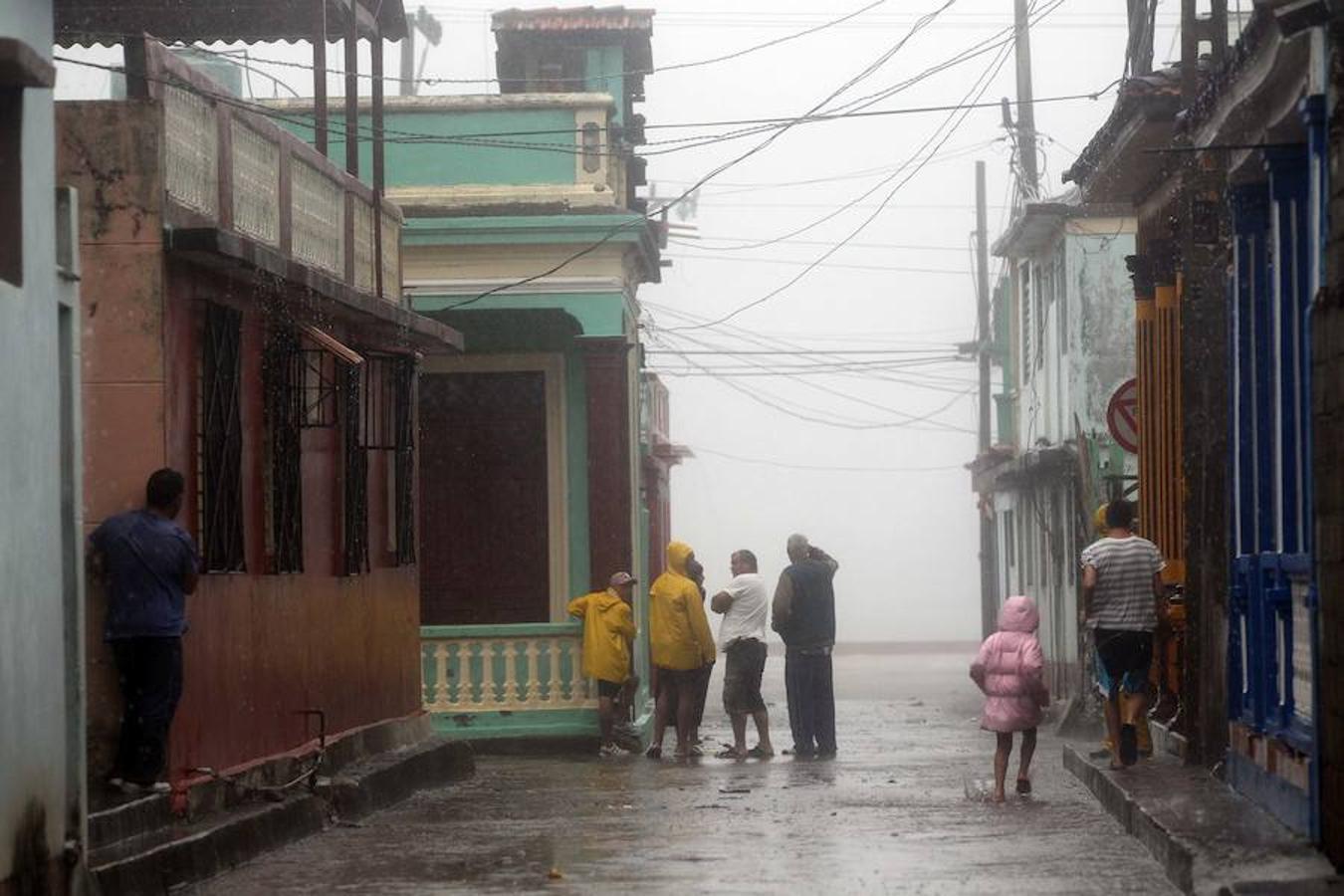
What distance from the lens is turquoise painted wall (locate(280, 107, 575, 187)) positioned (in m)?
23.9

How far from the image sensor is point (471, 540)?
84.0 ft

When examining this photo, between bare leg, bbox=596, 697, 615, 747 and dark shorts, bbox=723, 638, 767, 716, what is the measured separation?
4.13ft

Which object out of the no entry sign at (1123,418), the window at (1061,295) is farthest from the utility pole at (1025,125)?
the no entry sign at (1123,418)

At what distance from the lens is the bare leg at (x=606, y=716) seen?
896 inches

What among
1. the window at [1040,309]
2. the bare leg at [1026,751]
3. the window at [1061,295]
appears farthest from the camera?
the window at [1040,309]

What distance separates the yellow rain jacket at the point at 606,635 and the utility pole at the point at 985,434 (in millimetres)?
21475

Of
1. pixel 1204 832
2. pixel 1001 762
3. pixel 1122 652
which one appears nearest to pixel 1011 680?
pixel 1001 762

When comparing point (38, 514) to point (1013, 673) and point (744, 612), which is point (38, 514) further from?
point (744, 612)

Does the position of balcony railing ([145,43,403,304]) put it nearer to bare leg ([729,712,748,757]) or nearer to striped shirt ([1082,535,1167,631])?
bare leg ([729,712,748,757])

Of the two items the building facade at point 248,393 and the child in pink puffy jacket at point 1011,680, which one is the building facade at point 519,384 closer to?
the building facade at point 248,393

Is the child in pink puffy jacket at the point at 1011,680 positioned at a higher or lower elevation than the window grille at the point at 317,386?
lower

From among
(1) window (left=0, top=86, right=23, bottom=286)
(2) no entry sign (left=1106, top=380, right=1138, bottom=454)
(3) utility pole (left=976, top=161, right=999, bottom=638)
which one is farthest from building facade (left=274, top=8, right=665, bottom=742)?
(3) utility pole (left=976, top=161, right=999, bottom=638)

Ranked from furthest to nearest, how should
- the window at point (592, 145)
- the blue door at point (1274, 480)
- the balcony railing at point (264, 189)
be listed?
the window at point (592, 145) < the balcony railing at point (264, 189) < the blue door at point (1274, 480)

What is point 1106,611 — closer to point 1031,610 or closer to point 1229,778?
point 1031,610
